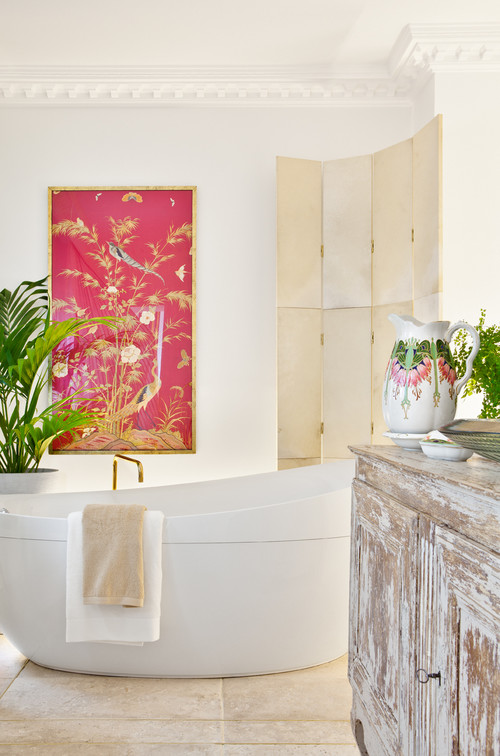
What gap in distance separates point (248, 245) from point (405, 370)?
7.54 feet

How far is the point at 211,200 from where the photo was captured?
3.66 meters

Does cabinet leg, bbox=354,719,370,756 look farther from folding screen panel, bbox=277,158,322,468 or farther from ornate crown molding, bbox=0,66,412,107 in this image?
ornate crown molding, bbox=0,66,412,107

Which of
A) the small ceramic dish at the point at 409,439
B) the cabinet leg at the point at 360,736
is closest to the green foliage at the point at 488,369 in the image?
the small ceramic dish at the point at 409,439

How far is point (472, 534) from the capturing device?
990 mm

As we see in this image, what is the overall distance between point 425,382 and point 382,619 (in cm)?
54

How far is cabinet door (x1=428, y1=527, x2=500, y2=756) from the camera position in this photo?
3.02 ft

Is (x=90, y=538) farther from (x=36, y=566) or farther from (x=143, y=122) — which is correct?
(x=143, y=122)

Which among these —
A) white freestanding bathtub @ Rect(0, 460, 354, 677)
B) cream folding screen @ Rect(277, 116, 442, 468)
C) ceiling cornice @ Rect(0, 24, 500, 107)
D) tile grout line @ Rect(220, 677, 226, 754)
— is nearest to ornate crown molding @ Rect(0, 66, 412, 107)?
ceiling cornice @ Rect(0, 24, 500, 107)

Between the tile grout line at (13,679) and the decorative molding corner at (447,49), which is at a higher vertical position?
the decorative molding corner at (447,49)

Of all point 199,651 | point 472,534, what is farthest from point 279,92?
point 472,534

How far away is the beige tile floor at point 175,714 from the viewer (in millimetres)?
1850

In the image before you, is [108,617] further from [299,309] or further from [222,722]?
[299,309]

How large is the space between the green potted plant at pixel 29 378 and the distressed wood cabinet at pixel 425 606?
2.09 m

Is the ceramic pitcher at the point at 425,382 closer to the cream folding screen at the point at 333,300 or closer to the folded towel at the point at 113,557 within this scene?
the folded towel at the point at 113,557
